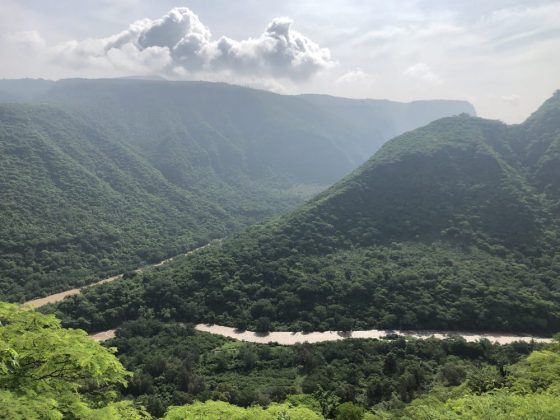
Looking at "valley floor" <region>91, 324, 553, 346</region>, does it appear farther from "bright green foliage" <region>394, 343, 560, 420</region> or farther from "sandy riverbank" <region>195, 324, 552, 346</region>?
"bright green foliage" <region>394, 343, 560, 420</region>

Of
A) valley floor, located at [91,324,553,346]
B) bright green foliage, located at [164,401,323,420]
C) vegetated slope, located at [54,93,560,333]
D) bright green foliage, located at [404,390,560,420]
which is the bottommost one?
valley floor, located at [91,324,553,346]

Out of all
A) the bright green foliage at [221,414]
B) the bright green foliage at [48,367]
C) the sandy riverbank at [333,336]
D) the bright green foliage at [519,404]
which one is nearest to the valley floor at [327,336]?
the sandy riverbank at [333,336]

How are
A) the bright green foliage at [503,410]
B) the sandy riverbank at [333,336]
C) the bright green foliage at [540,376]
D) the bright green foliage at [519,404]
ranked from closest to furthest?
the bright green foliage at [503,410]
the bright green foliage at [519,404]
the bright green foliage at [540,376]
the sandy riverbank at [333,336]

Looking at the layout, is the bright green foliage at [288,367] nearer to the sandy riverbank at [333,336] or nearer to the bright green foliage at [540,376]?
the sandy riverbank at [333,336]

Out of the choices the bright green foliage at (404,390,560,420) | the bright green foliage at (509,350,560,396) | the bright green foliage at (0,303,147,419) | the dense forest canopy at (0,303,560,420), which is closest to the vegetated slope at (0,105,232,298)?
the dense forest canopy at (0,303,560,420)

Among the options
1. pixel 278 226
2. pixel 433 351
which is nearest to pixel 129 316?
pixel 278 226

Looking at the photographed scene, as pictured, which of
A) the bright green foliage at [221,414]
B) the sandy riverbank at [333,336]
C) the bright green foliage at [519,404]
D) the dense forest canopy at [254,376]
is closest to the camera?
the dense forest canopy at [254,376]
